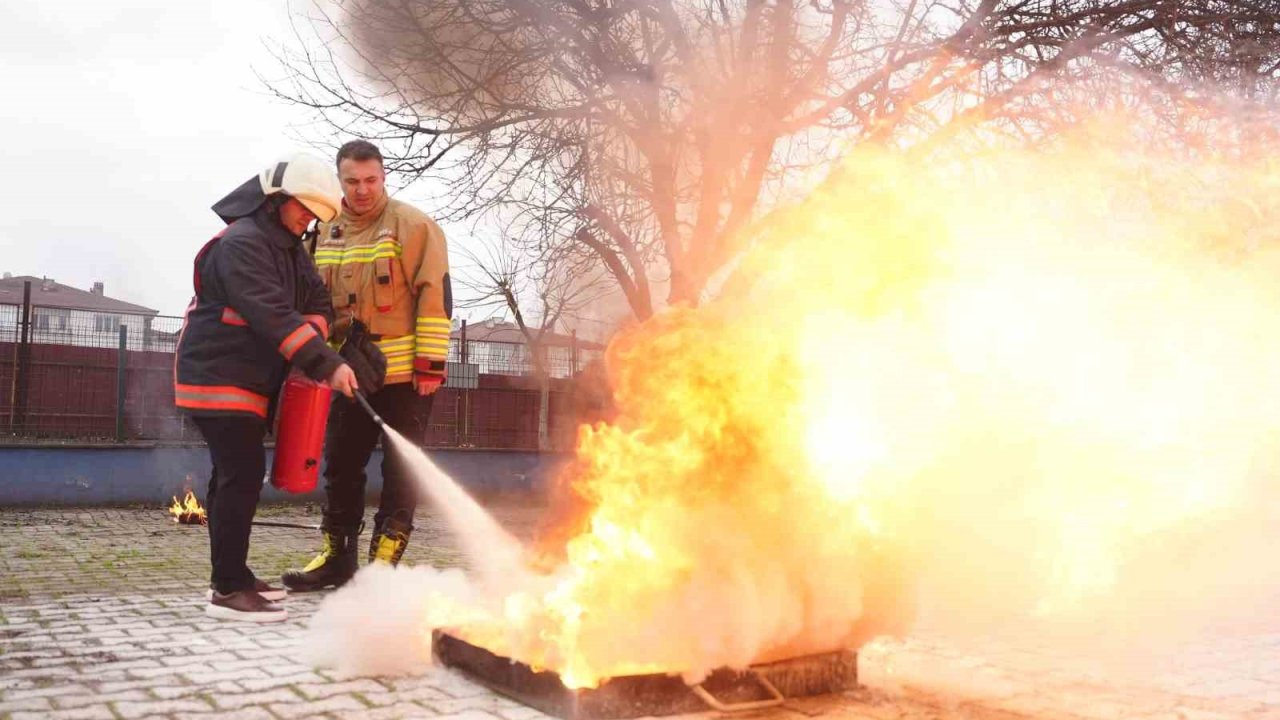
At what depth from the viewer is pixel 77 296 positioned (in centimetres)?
4688

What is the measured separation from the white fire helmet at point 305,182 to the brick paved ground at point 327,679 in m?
2.03

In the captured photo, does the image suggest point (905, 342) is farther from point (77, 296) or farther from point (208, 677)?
point (77, 296)

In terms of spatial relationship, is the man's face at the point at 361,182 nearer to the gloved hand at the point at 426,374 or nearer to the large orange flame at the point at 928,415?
the gloved hand at the point at 426,374

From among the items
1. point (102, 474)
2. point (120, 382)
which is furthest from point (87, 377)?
point (102, 474)

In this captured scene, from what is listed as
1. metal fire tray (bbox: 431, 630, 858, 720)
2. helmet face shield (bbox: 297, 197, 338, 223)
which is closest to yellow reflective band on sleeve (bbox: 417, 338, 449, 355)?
helmet face shield (bbox: 297, 197, 338, 223)

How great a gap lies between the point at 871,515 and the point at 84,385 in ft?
42.3

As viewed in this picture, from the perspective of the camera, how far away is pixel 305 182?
16.6ft

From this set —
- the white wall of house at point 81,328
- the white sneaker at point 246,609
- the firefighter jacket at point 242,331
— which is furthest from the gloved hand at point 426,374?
the white wall of house at point 81,328

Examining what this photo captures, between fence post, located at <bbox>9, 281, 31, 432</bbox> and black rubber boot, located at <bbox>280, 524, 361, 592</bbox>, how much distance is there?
933 cm

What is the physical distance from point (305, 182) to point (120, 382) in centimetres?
1044

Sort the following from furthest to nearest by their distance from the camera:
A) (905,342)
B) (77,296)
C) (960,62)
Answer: (77,296) < (960,62) < (905,342)

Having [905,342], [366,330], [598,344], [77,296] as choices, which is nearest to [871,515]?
[905,342]

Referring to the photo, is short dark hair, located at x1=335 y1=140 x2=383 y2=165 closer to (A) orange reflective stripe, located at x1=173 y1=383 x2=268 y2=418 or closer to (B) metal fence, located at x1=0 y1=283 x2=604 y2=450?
(A) orange reflective stripe, located at x1=173 y1=383 x2=268 y2=418

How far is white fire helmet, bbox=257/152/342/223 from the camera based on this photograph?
5051 mm
